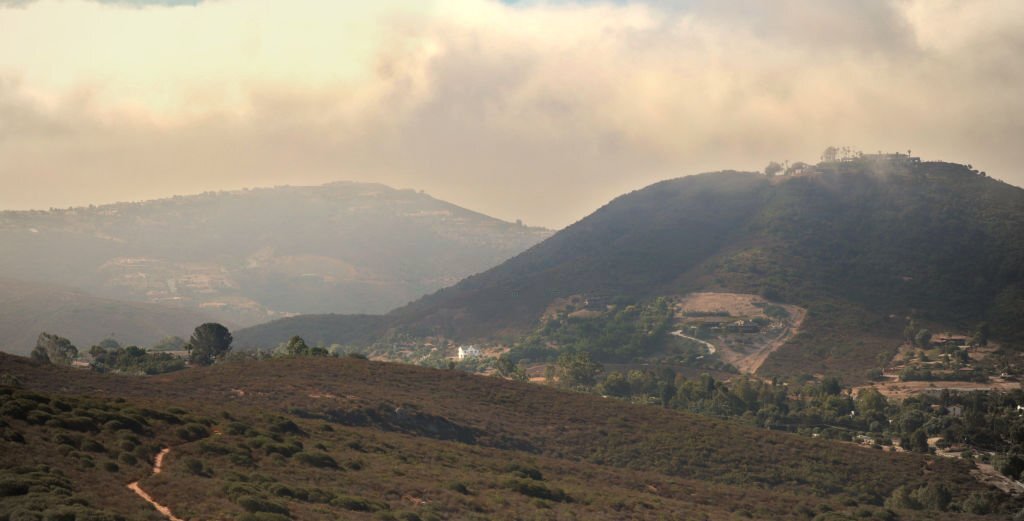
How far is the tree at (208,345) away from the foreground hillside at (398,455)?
5098cm

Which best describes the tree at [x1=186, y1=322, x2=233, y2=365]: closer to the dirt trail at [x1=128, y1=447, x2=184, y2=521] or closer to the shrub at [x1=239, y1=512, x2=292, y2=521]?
the dirt trail at [x1=128, y1=447, x2=184, y2=521]

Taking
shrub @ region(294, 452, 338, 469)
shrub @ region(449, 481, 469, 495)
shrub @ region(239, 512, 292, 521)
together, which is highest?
shrub @ region(294, 452, 338, 469)

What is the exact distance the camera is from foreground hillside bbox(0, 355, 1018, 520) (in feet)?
185

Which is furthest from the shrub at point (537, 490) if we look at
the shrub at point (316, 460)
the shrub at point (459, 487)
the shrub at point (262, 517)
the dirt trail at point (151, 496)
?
the shrub at point (262, 517)

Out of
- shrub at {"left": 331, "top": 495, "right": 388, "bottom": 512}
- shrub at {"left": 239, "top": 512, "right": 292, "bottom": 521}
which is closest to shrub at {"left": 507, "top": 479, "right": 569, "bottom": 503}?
shrub at {"left": 331, "top": 495, "right": 388, "bottom": 512}

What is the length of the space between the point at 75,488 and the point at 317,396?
54251 millimetres

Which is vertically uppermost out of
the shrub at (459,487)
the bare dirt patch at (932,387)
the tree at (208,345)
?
the tree at (208,345)

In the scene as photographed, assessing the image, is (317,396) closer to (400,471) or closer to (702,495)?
(400,471)

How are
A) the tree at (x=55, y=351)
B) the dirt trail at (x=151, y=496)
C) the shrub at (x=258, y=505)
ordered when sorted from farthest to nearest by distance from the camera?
the tree at (x=55, y=351) < the shrub at (x=258, y=505) < the dirt trail at (x=151, y=496)

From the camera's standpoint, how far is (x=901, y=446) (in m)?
135

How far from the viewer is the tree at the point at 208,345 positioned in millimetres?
171375

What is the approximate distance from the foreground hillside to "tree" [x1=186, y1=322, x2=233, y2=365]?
2007 inches

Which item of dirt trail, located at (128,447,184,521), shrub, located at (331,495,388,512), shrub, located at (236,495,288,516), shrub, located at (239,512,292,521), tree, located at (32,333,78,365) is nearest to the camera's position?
shrub, located at (239,512,292,521)

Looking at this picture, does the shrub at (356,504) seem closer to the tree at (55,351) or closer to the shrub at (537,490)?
the shrub at (537,490)
